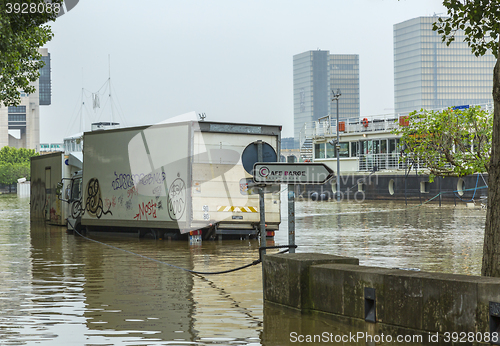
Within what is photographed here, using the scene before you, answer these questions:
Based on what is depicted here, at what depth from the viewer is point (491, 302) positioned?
564cm

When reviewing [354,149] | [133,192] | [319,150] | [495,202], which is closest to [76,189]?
[133,192]

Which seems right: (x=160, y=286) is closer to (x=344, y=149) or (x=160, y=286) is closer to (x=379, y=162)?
(x=379, y=162)

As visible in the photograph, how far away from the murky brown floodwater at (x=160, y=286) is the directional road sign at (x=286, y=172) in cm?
162

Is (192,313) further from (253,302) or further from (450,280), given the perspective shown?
(450,280)

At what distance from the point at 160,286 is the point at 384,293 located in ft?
14.5

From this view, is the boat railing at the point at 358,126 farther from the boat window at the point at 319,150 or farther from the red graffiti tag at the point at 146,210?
the red graffiti tag at the point at 146,210

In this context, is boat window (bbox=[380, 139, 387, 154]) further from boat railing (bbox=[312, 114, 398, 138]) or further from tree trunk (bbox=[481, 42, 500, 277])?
tree trunk (bbox=[481, 42, 500, 277])

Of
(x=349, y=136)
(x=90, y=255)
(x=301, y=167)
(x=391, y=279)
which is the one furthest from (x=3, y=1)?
(x=349, y=136)

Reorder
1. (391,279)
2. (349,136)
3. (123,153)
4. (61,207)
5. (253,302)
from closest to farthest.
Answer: (391,279) → (253,302) → (123,153) → (61,207) → (349,136)

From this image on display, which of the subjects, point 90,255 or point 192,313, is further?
point 90,255

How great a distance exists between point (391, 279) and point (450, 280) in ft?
2.34

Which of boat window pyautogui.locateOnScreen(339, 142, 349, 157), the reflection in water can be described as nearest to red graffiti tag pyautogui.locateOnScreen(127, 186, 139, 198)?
the reflection in water

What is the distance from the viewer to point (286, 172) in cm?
837

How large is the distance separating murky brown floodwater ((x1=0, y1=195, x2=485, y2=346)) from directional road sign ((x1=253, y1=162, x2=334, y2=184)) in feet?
5.30
